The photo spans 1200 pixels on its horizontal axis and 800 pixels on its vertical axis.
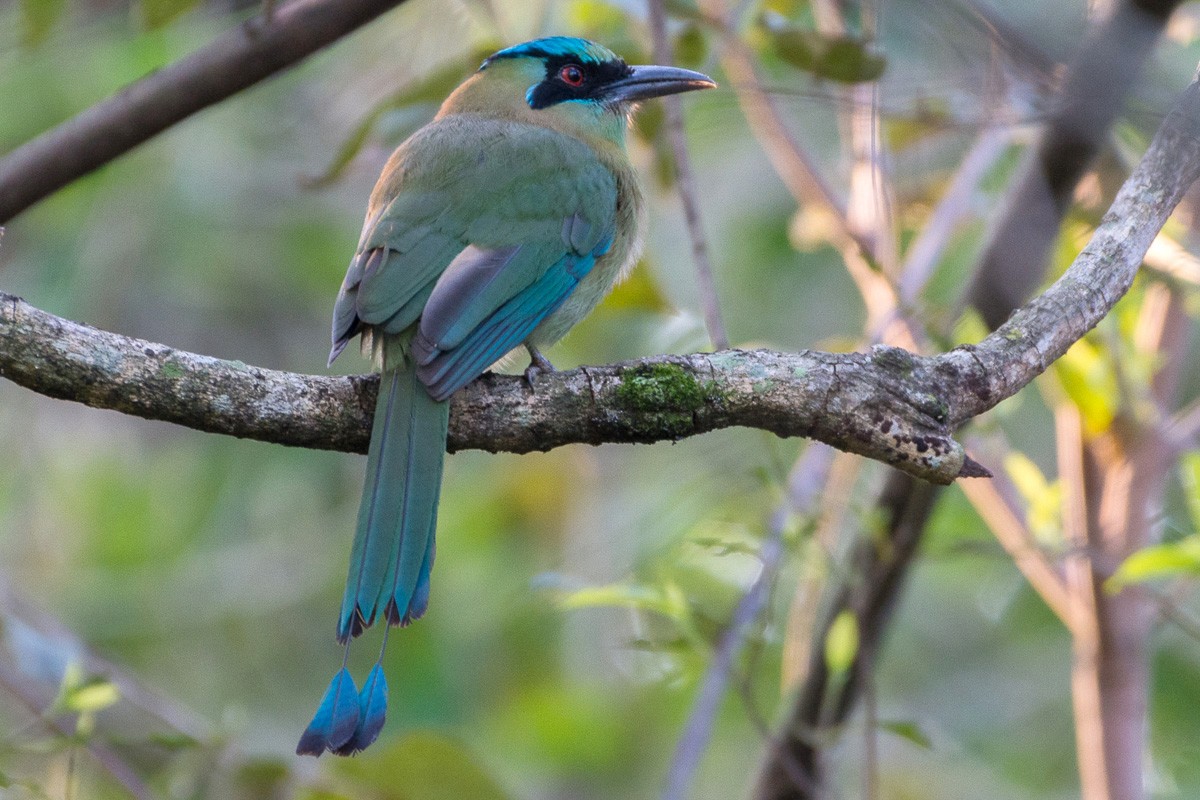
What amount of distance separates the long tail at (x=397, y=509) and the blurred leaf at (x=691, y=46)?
1463mm

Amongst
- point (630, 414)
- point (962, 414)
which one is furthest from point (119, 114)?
point (962, 414)

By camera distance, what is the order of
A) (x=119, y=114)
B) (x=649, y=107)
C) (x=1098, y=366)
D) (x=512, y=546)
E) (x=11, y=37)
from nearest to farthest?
(x=119, y=114) < (x=1098, y=366) < (x=11, y=37) < (x=649, y=107) < (x=512, y=546)

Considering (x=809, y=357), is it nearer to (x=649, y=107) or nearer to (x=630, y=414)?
(x=630, y=414)

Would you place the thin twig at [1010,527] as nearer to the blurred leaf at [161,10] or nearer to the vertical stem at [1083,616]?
the vertical stem at [1083,616]

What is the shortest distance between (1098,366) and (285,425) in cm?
187

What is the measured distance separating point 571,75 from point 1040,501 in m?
1.65

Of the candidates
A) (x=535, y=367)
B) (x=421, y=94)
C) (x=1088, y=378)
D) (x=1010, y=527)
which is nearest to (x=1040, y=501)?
(x=1088, y=378)

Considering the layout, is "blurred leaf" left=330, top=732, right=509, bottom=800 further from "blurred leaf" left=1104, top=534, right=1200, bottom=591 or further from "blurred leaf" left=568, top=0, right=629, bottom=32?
"blurred leaf" left=568, top=0, right=629, bottom=32

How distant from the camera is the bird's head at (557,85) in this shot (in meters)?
3.54

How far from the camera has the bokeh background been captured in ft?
14.0

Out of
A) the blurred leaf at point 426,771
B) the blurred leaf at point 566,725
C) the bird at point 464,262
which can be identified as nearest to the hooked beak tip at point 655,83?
the bird at point 464,262

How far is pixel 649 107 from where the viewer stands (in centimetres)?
368

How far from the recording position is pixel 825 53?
291 cm

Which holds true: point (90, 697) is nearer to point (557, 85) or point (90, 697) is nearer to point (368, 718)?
point (368, 718)
